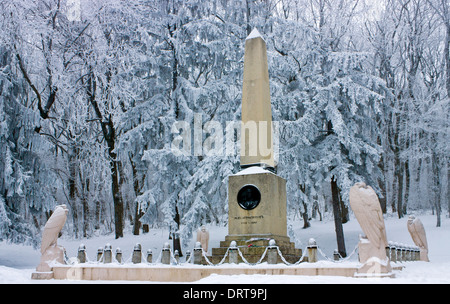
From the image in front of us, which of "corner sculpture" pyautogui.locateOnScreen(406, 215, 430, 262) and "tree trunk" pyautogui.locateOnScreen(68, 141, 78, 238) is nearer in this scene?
"corner sculpture" pyautogui.locateOnScreen(406, 215, 430, 262)

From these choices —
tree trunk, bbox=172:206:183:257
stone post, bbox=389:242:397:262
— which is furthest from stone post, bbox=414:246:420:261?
tree trunk, bbox=172:206:183:257

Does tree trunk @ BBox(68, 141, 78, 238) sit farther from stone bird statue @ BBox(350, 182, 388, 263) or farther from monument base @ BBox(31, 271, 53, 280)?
stone bird statue @ BBox(350, 182, 388, 263)

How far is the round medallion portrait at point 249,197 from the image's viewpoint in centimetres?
1187

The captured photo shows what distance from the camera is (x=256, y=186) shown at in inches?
469

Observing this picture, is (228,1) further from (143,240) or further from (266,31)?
(143,240)

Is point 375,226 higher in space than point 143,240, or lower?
higher

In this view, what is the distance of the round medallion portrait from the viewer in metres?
11.9

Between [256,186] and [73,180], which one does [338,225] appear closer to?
[256,186]

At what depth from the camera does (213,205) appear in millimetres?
20625

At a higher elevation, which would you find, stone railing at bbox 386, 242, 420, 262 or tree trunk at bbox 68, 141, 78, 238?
tree trunk at bbox 68, 141, 78, 238

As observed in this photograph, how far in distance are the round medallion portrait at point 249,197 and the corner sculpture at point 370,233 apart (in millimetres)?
3877

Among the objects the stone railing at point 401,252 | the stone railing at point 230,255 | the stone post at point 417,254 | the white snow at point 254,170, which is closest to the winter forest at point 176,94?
the stone post at point 417,254
